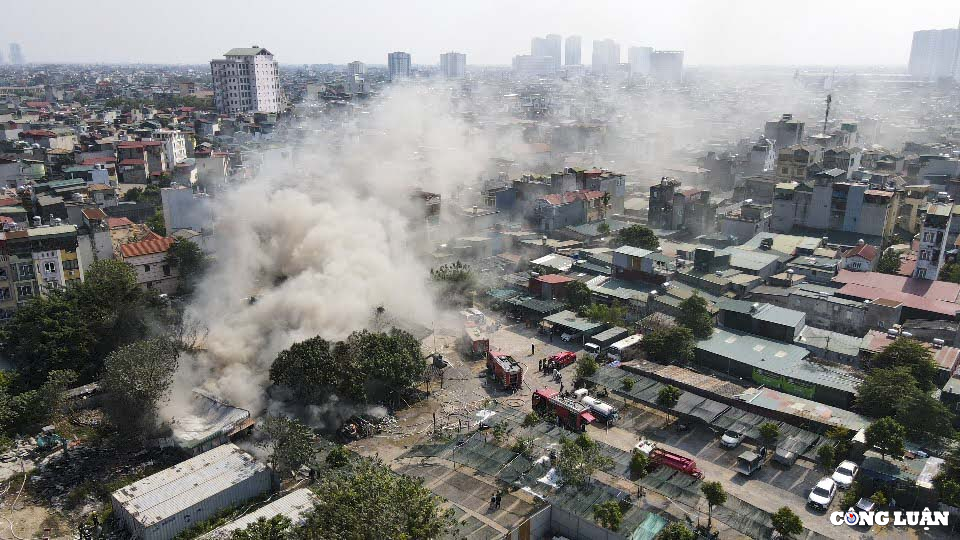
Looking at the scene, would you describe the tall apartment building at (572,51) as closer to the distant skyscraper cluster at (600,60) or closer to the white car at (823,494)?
the distant skyscraper cluster at (600,60)

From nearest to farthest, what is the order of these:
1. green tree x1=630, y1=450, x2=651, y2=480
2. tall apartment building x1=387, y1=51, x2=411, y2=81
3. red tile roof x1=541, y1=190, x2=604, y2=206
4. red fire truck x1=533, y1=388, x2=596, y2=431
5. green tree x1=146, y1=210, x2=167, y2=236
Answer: green tree x1=630, y1=450, x2=651, y2=480 < red fire truck x1=533, y1=388, x2=596, y2=431 < green tree x1=146, y1=210, x2=167, y2=236 < red tile roof x1=541, y1=190, x2=604, y2=206 < tall apartment building x1=387, y1=51, x2=411, y2=81

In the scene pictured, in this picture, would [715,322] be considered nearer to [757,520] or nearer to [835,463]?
[835,463]

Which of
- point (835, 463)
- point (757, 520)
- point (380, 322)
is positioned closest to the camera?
point (757, 520)

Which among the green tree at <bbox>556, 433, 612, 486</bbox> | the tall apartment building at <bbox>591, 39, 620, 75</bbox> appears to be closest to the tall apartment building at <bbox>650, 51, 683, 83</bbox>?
the tall apartment building at <bbox>591, 39, 620, 75</bbox>

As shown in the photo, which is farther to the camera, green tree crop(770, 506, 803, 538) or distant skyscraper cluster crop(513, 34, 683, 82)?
distant skyscraper cluster crop(513, 34, 683, 82)

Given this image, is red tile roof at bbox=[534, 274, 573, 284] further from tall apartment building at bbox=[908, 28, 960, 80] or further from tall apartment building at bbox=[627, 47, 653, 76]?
tall apartment building at bbox=[627, 47, 653, 76]

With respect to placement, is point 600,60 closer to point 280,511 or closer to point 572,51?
point 572,51

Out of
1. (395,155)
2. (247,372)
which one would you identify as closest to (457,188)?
(395,155)
